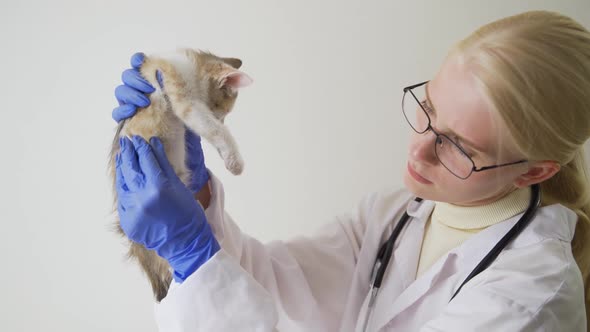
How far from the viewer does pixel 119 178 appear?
3.29 feet

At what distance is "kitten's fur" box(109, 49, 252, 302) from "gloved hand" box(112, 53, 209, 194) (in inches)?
0.6

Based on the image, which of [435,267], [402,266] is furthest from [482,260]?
[402,266]

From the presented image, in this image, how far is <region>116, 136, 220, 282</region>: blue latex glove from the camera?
2.98ft

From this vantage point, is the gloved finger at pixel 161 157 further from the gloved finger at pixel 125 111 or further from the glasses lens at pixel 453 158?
the glasses lens at pixel 453 158

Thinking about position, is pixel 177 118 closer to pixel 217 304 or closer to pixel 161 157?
pixel 161 157

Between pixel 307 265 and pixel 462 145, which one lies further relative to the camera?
pixel 307 265

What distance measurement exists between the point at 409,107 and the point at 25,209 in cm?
157

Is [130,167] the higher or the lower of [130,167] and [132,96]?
the lower

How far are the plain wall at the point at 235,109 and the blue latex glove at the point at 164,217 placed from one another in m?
0.71

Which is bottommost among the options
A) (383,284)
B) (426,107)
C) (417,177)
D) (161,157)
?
(383,284)

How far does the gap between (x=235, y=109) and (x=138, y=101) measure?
0.66m

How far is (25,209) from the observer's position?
5.38 feet

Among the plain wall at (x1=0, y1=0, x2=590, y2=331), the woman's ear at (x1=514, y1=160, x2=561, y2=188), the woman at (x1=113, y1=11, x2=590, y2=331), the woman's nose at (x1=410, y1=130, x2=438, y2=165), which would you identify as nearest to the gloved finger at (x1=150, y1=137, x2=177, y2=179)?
the woman at (x1=113, y1=11, x2=590, y2=331)

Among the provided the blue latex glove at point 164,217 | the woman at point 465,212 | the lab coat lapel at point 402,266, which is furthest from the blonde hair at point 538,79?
the blue latex glove at point 164,217
